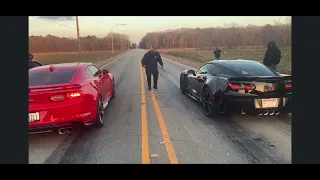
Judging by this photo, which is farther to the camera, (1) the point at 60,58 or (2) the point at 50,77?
(1) the point at 60,58

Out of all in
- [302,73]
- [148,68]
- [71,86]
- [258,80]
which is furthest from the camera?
[148,68]

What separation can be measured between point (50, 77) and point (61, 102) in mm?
873

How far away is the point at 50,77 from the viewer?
5465 mm

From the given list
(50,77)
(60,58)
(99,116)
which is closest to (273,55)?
(99,116)

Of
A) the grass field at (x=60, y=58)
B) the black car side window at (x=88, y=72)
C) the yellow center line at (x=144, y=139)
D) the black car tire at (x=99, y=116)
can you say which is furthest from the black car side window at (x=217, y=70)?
the grass field at (x=60, y=58)

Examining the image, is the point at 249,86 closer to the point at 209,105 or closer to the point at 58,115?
the point at 209,105

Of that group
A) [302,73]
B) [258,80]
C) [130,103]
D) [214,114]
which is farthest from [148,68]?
[302,73]

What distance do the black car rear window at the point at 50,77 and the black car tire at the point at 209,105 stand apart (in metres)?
3.12

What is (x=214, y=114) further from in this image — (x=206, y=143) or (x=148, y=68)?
(x=148, y=68)

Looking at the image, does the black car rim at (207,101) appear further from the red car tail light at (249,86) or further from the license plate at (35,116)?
the license plate at (35,116)

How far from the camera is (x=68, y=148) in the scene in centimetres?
464

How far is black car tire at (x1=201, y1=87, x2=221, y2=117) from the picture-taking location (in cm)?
600

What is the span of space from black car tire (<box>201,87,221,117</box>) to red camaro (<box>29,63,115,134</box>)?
2503mm
